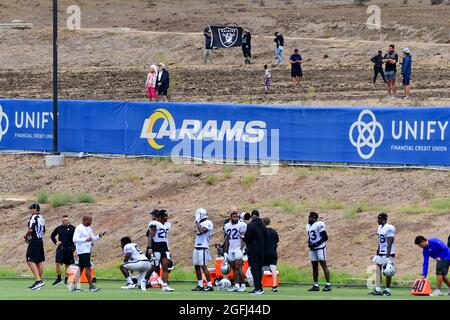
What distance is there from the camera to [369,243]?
36.2 m

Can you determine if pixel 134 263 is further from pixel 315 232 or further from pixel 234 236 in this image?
pixel 315 232

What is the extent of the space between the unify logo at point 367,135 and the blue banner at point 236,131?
Result: 0.08 ft

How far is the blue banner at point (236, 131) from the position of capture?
39344mm

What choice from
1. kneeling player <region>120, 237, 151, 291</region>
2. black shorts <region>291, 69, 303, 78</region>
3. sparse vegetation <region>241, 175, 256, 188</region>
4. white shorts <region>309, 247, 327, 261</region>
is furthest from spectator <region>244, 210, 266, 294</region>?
black shorts <region>291, 69, 303, 78</region>

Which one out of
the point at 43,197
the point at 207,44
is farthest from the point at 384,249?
the point at 207,44

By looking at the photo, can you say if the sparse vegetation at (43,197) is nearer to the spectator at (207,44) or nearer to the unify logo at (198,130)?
the unify logo at (198,130)

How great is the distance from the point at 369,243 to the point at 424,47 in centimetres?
2723

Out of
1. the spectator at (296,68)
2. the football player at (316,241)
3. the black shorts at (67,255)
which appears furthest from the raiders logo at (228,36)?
the football player at (316,241)

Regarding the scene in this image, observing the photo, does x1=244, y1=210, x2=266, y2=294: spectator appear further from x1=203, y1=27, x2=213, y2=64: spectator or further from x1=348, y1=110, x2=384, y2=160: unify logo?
x1=203, y1=27, x2=213, y2=64: spectator

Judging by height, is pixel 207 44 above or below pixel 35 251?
above

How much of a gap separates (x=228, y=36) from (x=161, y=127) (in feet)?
67.5

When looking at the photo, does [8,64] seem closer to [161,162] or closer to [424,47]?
[424,47]

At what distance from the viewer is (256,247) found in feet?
97.8

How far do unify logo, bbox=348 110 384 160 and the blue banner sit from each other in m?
0.03
